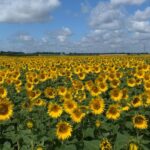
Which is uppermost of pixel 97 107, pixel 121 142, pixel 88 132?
pixel 97 107

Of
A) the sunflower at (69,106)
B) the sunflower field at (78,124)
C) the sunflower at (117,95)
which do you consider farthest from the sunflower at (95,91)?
the sunflower at (69,106)

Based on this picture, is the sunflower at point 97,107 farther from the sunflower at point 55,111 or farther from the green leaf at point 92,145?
the green leaf at point 92,145

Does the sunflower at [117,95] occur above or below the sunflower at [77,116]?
above

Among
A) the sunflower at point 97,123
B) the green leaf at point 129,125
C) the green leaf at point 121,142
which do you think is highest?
the green leaf at point 121,142

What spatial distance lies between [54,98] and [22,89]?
78.2 inches

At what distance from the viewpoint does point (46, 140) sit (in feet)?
23.5

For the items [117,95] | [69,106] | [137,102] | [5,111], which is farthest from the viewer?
Result: [117,95]

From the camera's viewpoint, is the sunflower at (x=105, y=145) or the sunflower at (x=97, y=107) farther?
the sunflower at (x=97, y=107)

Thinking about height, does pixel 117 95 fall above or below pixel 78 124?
above

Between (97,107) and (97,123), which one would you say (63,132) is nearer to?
(97,123)

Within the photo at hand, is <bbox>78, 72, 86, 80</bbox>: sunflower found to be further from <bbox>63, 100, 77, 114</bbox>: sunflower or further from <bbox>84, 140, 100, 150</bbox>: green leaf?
<bbox>84, 140, 100, 150</bbox>: green leaf

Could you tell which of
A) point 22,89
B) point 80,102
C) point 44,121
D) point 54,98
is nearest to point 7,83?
point 22,89

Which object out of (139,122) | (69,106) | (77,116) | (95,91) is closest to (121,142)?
(139,122)

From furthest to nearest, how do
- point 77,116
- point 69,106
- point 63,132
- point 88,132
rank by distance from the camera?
point 69,106, point 77,116, point 88,132, point 63,132
